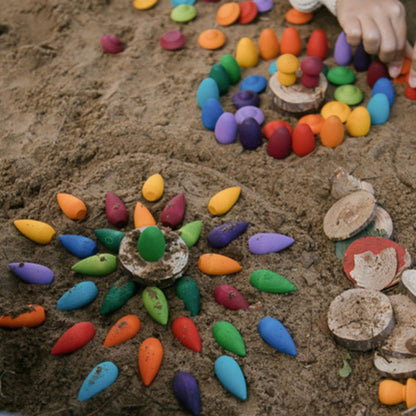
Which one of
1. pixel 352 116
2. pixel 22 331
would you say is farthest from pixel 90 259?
pixel 352 116

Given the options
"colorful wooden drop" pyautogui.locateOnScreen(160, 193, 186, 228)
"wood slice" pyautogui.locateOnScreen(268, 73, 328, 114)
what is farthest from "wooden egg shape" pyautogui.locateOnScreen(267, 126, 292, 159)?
"colorful wooden drop" pyautogui.locateOnScreen(160, 193, 186, 228)

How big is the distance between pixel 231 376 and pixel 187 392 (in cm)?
11

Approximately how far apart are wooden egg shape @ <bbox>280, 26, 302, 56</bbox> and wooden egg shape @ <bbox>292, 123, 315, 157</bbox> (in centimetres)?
50

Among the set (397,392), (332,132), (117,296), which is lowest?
(397,392)

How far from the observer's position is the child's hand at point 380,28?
6.47 ft

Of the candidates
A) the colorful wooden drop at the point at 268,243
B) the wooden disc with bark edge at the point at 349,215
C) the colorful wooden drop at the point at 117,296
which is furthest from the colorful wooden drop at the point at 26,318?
the wooden disc with bark edge at the point at 349,215

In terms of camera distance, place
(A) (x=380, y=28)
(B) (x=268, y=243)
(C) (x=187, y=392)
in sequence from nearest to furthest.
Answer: (C) (x=187, y=392)
(B) (x=268, y=243)
(A) (x=380, y=28)

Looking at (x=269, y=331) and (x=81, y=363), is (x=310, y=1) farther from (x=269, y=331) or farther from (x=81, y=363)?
(x=81, y=363)

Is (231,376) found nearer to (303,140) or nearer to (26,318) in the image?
(26,318)

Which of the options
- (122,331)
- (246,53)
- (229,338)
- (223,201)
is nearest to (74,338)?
(122,331)

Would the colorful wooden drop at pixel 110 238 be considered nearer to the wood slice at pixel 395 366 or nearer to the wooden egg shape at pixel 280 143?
the wooden egg shape at pixel 280 143

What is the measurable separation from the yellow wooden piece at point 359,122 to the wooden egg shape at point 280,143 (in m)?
0.22

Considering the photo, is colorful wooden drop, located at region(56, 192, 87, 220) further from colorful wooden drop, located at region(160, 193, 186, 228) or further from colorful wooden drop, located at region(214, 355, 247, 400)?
colorful wooden drop, located at region(214, 355, 247, 400)

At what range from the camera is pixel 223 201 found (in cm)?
166
